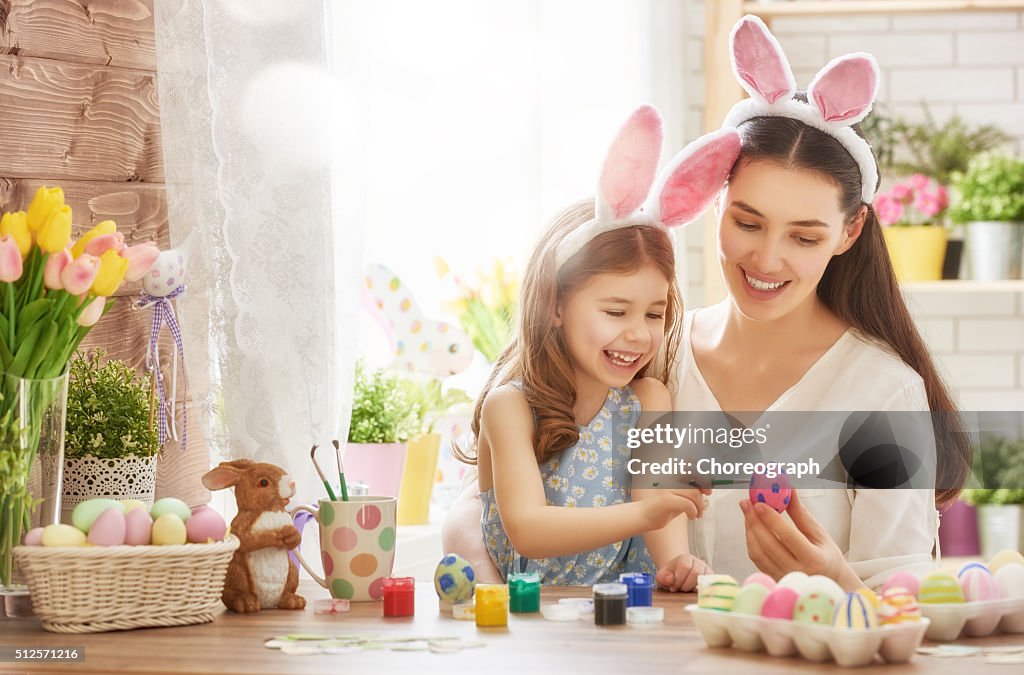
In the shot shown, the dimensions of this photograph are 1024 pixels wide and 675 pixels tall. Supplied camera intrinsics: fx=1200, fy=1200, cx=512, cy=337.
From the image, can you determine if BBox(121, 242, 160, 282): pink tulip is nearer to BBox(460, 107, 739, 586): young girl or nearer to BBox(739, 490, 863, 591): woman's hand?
BBox(460, 107, 739, 586): young girl

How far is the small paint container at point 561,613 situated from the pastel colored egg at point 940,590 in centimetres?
33

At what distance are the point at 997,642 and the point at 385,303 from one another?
1564 mm

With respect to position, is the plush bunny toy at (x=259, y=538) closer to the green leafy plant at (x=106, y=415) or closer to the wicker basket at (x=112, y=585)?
the wicker basket at (x=112, y=585)

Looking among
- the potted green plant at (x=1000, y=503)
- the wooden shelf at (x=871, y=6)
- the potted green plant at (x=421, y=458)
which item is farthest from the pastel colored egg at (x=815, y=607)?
the wooden shelf at (x=871, y=6)

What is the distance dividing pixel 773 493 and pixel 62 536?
28.2 inches

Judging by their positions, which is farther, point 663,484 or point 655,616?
point 663,484

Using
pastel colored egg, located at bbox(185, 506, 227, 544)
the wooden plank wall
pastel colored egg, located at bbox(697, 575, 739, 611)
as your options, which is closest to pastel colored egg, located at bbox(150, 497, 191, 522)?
pastel colored egg, located at bbox(185, 506, 227, 544)

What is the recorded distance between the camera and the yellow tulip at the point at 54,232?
1.22 m

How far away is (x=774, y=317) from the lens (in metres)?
1.54

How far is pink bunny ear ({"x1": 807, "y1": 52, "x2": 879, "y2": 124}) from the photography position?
142 cm

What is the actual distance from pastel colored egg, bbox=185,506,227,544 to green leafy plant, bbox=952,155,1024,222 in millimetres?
2155

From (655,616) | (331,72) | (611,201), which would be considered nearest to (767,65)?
(611,201)

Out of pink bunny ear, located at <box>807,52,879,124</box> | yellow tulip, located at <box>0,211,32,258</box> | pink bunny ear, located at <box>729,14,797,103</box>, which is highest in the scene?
pink bunny ear, located at <box>729,14,797,103</box>

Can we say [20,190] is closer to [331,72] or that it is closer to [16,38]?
[16,38]
